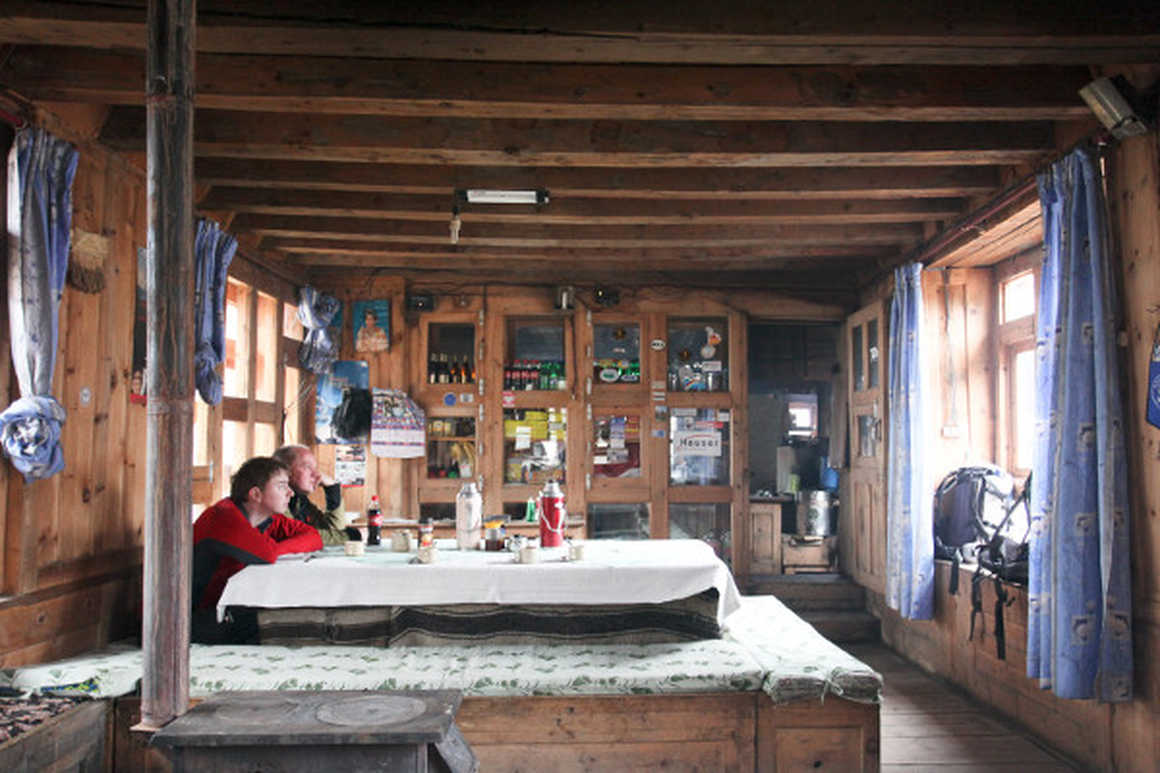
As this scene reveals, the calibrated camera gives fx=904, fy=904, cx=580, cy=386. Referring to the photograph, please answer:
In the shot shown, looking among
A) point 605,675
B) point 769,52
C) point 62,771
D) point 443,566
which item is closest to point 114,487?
point 62,771

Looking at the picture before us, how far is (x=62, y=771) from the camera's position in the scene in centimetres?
334

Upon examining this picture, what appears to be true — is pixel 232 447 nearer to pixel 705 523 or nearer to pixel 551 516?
pixel 551 516

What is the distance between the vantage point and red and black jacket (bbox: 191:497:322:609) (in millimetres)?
4086

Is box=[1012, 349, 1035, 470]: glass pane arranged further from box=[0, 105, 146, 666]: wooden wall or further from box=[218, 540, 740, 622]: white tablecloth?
box=[0, 105, 146, 666]: wooden wall

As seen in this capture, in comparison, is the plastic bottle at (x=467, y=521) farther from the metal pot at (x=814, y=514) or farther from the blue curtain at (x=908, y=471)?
the metal pot at (x=814, y=514)

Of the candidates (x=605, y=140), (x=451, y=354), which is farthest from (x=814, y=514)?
(x=605, y=140)

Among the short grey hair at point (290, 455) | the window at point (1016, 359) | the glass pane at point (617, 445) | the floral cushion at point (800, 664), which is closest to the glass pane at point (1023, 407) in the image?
the window at point (1016, 359)

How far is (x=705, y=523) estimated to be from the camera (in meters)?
7.72

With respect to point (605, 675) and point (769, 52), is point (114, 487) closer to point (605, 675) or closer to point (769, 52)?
point (605, 675)

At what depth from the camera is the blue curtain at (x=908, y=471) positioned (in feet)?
19.7

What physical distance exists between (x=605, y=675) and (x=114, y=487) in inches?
100

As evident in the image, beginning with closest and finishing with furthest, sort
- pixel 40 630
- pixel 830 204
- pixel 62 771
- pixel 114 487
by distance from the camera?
pixel 62 771 < pixel 40 630 < pixel 114 487 < pixel 830 204

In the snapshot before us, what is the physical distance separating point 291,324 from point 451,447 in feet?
5.38

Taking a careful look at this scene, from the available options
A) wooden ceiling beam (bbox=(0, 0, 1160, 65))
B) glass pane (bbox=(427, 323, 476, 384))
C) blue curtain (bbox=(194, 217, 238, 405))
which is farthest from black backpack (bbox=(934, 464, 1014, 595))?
blue curtain (bbox=(194, 217, 238, 405))
